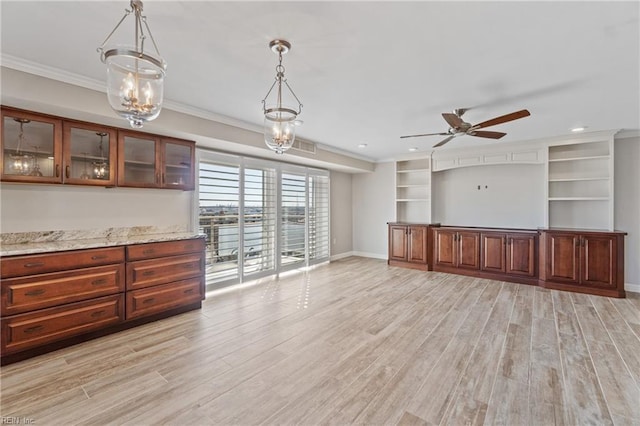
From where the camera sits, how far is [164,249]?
3.46 metres

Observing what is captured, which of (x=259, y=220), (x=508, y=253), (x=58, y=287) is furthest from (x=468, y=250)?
(x=58, y=287)

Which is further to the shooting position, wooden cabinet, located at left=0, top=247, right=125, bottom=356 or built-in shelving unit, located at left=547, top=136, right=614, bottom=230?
built-in shelving unit, located at left=547, top=136, right=614, bottom=230

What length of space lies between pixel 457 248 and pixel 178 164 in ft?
16.9

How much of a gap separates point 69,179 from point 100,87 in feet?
3.24

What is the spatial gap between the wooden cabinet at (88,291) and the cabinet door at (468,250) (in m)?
4.78

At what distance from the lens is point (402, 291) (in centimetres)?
461

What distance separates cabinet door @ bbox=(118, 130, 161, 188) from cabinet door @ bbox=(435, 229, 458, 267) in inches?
203

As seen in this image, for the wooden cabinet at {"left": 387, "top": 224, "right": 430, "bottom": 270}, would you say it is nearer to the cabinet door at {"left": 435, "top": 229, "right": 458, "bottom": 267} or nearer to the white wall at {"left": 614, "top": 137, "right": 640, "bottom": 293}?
the cabinet door at {"left": 435, "top": 229, "right": 458, "bottom": 267}

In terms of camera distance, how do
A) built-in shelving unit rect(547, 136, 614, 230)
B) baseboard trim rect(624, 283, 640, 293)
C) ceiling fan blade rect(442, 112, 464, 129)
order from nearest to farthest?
1. ceiling fan blade rect(442, 112, 464, 129)
2. baseboard trim rect(624, 283, 640, 293)
3. built-in shelving unit rect(547, 136, 614, 230)

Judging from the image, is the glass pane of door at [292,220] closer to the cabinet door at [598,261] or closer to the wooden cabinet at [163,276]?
the wooden cabinet at [163,276]

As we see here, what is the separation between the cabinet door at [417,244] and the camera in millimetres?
6117

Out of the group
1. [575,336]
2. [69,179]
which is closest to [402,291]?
[575,336]

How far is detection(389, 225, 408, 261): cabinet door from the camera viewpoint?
6402 mm

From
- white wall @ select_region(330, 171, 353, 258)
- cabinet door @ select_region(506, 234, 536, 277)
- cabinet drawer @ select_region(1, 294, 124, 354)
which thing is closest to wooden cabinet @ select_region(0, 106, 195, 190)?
cabinet drawer @ select_region(1, 294, 124, 354)
